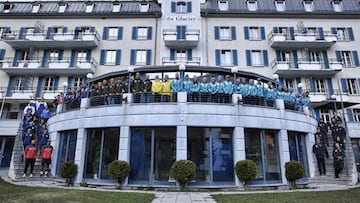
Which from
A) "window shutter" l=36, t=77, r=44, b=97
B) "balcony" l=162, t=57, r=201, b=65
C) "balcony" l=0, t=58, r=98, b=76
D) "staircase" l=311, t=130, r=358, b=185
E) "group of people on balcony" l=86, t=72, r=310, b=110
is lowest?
"staircase" l=311, t=130, r=358, b=185

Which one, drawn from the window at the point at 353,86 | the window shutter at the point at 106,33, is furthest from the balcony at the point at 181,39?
the window at the point at 353,86

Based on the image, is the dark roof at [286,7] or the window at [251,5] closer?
the dark roof at [286,7]

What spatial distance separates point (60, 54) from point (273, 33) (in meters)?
23.8

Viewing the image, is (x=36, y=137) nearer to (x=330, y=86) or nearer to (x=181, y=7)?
(x=181, y=7)

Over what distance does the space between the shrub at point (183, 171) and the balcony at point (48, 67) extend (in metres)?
19.6

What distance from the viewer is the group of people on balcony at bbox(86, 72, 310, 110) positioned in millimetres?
13227

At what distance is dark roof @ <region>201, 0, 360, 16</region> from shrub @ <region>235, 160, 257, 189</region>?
72.0ft

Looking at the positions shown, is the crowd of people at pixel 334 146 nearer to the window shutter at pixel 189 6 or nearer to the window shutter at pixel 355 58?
the window shutter at pixel 355 58

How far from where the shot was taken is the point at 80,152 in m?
13.4

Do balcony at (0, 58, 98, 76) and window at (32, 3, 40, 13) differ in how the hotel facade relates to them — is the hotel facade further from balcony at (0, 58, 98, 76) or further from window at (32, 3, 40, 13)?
balcony at (0, 58, 98, 76)

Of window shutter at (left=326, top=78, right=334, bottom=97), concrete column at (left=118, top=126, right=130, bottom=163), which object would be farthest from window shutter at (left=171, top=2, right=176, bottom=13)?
concrete column at (left=118, top=126, right=130, bottom=163)

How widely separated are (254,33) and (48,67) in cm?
2300

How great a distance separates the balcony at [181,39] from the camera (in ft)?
91.5

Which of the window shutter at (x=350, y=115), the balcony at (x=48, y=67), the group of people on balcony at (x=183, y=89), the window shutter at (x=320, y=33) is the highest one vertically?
the window shutter at (x=320, y=33)
